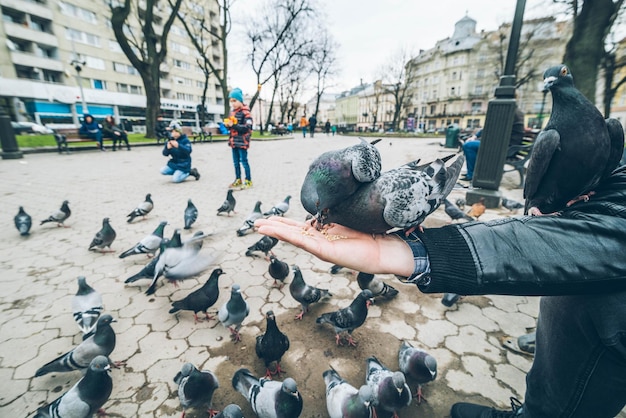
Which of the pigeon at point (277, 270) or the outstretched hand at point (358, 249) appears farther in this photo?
the pigeon at point (277, 270)

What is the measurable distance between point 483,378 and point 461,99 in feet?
265

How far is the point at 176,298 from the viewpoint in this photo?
148 inches

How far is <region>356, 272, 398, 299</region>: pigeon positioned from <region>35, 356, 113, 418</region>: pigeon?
106 inches

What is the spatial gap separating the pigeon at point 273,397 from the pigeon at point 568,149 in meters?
3.16

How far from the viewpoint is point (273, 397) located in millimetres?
2088

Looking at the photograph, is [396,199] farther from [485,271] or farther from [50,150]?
[50,150]

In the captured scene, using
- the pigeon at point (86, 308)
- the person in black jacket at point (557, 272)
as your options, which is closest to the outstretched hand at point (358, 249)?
the person in black jacket at point (557, 272)

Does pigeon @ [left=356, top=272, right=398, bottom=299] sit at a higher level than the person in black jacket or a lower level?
lower

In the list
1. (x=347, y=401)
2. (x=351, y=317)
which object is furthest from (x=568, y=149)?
(x=347, y=401)

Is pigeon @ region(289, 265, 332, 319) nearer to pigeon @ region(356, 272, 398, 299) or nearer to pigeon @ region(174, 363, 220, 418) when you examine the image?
pigeon @ region(356, 272, 398, 299)

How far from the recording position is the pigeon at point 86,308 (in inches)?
114

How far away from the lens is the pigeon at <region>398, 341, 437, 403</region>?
2.30 m

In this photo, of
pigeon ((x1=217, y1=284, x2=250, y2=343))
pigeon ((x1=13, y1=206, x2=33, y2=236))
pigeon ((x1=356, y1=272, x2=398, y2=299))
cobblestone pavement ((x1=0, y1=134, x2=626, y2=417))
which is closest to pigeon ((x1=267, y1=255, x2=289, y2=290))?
cobblestone pavement ((x1=0, y1=134, x2=626, y2=417))

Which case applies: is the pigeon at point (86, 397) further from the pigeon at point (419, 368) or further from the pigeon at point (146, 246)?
the pigeon at point (146, 246)
